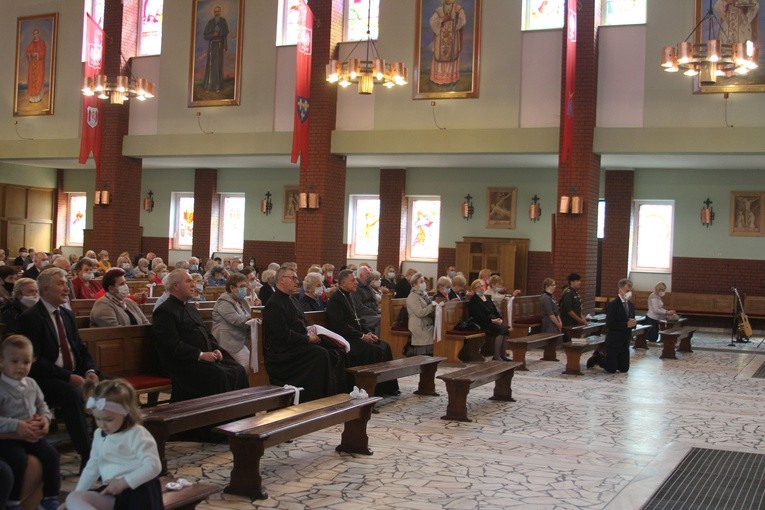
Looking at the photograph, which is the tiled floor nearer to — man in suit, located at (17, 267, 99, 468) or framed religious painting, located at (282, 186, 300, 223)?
man in suit, located at (17, 267, 99, 468)

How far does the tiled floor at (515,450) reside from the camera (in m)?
6.08

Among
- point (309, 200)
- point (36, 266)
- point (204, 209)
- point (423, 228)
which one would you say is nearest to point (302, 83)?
point (309, 200)

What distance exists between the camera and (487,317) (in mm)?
13664

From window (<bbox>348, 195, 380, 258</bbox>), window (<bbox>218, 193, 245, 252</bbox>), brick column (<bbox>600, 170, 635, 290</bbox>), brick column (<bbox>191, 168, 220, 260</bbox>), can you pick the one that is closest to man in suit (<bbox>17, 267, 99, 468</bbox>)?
brick column (<bbox>600, 170, 635, 290</bbox>)

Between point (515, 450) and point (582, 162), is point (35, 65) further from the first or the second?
point (515, 450)

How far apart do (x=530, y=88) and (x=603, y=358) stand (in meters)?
6.85

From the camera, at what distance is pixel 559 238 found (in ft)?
57.5

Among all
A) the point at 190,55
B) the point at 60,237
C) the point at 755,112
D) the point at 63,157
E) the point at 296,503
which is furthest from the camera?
the point at 60,237

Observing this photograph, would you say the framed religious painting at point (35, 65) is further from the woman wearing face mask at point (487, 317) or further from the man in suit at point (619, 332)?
the man in suit at point (619, 332)

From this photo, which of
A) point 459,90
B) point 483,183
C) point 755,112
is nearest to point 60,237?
point 483,183

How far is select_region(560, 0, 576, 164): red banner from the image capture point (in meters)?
16.5

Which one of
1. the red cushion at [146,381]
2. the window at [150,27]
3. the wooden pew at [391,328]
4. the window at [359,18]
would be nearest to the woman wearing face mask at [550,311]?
the wooden pew at [391,328]

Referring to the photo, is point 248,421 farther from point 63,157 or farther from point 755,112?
point 63,157

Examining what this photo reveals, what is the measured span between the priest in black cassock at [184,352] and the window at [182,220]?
65.7ft
